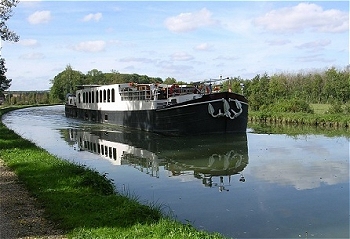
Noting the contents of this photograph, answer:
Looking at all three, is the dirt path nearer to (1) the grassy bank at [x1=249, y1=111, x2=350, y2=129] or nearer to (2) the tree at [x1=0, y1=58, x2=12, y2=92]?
(1) the grassy bank at [x1=249, y1=111, x2=350, y2=129]

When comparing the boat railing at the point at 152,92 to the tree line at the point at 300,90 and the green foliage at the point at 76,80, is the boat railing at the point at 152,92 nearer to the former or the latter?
the tree line at the point at 300,90

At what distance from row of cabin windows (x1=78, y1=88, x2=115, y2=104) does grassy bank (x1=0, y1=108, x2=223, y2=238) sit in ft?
61.4

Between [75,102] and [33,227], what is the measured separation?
3513cm

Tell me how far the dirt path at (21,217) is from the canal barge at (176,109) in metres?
13.3

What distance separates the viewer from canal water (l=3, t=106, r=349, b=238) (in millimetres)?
7949

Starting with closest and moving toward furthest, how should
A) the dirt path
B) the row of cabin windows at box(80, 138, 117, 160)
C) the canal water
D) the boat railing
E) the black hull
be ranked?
the dirt path
the canal water
the row of cabin windows at box(80, 138, 117, 160)
the black hull
the boat railing

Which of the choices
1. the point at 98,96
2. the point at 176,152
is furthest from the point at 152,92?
the point at 98,96

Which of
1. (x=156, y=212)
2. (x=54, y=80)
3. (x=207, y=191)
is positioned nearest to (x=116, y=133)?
(x=207, y=191)

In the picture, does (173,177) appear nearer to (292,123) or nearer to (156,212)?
(156,212)

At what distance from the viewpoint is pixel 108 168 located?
44.9 ft

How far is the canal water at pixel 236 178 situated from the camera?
313 inches

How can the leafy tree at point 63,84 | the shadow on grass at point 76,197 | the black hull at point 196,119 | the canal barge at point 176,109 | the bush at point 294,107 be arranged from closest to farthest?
the shadow on grass at point 76,197
the black hull at point 196,119
the canal barge at point 176,109
the bush at point 294,107
the leafy tree at point 63,84

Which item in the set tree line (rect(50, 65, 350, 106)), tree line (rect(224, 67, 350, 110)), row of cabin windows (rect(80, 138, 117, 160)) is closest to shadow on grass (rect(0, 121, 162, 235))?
row of cabin windows (rect(80, 138, 117, 160))

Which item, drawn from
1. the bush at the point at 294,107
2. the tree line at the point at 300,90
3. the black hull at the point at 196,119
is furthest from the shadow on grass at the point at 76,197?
the tree line at the point at 300,90
